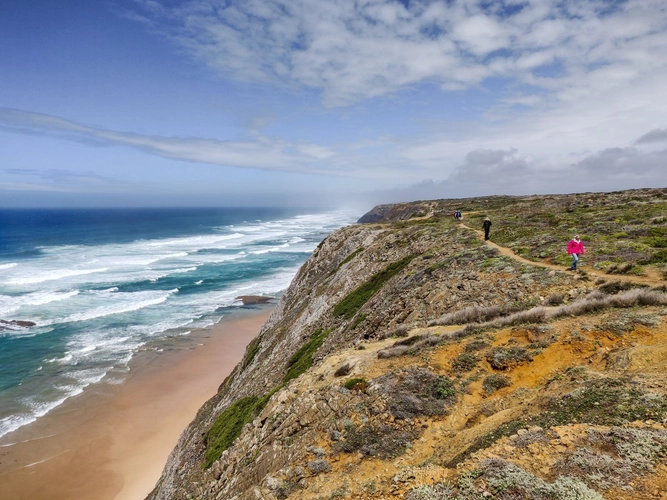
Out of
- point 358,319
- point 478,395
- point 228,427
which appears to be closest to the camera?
point 478,395

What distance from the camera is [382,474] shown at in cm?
827

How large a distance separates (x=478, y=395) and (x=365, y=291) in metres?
15.5

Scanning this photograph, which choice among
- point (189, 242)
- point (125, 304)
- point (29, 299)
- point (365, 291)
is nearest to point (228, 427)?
point (365, 291)

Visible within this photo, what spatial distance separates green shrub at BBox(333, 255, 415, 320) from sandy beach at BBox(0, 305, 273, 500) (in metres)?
19.2

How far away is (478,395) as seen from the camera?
10.1 meters

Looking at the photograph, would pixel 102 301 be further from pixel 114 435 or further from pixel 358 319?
pixel 358 319

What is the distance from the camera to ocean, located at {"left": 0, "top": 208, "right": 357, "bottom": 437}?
3841 centimetres

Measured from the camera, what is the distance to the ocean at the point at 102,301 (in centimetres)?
3841

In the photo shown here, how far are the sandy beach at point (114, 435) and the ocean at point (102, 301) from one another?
2327 mm

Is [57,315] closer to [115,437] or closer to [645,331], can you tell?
[115,437]

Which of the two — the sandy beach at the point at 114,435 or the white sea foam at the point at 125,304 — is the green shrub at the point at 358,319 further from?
the white sea foam at the point at 125,304

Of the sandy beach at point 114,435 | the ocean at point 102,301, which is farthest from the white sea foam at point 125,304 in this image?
the sandy beach at point 114,435

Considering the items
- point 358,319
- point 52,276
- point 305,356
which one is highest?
point 358,319

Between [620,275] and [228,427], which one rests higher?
[620,275]
